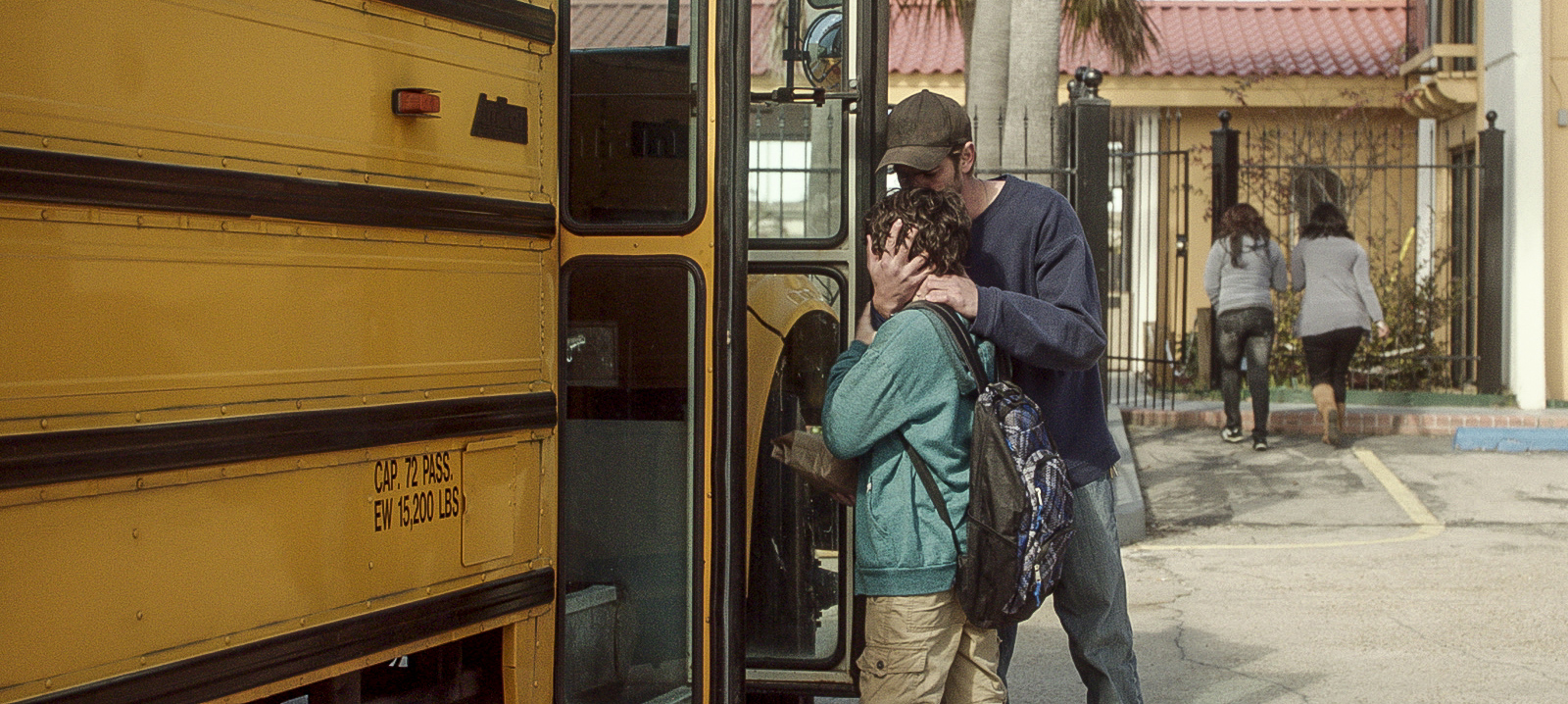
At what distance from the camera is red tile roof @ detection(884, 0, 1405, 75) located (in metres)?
15.9

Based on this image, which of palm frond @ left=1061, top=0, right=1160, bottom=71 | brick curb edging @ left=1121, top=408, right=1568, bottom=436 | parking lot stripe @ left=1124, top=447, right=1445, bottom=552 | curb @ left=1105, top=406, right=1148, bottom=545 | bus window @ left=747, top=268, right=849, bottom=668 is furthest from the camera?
palm frond @ left=1061, top=0, right=1160, bottom=71

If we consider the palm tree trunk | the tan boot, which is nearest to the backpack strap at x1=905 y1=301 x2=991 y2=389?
the palm tree trunk

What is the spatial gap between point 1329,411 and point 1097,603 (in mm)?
6782

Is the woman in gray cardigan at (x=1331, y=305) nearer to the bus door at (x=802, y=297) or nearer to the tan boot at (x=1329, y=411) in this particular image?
the tan boot at (x=1329, y=411)

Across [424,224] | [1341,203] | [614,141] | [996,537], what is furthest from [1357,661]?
[1341,203]

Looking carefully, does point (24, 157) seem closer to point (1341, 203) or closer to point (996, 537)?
point (996, 537)

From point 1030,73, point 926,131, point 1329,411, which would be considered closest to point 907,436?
point 926,131

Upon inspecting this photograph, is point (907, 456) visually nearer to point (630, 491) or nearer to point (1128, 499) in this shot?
point (630, 491)

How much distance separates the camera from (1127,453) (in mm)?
8961

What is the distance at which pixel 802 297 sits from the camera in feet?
11.8

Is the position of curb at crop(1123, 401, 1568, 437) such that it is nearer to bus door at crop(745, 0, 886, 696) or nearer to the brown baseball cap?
bus door at crop(745, 0, 886, 696)

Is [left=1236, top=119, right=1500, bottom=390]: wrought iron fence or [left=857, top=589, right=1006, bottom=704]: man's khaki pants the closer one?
[left=857, top=589, right=1006, bottom=704]: man's khaki pants

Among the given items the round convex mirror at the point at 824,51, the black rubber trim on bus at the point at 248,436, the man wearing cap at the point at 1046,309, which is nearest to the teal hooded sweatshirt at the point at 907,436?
the man wearing cap at the point at 1046,309

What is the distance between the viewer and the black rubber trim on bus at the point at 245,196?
1.99 meters
